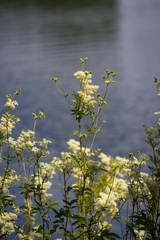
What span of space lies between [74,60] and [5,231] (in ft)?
19.8

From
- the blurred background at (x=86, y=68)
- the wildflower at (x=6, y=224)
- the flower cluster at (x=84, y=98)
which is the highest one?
the blurred background at (x=86, y=68)

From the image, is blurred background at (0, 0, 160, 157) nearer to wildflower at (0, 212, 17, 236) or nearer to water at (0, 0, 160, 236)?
water at (0, 0, 160, 236)

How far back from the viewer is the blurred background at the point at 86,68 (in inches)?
145

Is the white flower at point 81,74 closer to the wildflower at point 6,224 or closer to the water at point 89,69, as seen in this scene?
the wildflower at point 6,224

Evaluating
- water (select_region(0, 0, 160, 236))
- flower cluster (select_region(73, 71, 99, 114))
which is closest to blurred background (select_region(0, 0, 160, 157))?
water (select_region(0, 0, 160, 236))

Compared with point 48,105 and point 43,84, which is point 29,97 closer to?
point 48,105

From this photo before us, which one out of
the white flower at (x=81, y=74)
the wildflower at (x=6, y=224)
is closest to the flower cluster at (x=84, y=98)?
the white flower at (x=81, y=74)

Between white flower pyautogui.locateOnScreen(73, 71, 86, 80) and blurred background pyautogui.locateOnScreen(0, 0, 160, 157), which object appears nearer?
white flower pyautogui.locateOnScreen(73, 71, 86, 80)


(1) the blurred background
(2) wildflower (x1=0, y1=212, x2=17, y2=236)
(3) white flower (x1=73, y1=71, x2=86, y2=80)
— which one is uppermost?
(1) the blurred background

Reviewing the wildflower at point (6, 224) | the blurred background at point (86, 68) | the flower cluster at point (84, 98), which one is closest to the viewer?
the wildflower at point (6, 224)

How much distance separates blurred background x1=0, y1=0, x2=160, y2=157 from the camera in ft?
12.1

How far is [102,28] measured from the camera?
11.7 m

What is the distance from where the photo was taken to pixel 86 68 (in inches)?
245

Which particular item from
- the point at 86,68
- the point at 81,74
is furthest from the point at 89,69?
the point at 81,74
